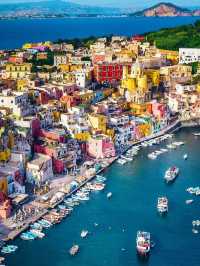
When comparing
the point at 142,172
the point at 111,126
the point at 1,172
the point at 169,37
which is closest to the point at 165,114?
the point at 111,126

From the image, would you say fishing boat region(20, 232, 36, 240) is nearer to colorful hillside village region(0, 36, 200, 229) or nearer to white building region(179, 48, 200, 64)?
colorful hillside village region(0, 36, 200, 229)

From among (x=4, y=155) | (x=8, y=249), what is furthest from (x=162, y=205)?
(x=4, y=155)

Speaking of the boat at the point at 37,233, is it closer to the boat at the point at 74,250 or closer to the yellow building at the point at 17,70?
the boat at the point at 74,250

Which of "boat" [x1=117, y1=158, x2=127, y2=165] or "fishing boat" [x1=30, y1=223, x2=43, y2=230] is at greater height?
"boat" [x1=117, y1=158, x2=127, y2=165]

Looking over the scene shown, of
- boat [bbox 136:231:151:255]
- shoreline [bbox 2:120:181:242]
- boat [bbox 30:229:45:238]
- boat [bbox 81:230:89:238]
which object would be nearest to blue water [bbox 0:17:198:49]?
shoreline [bbox 2:120:181:242]

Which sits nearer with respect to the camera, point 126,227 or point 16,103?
point 126,227

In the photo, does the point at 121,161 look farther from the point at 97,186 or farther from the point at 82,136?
the point at 97,186
